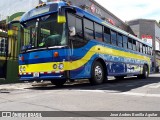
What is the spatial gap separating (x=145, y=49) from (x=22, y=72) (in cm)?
1159

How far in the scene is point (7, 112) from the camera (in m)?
5.34

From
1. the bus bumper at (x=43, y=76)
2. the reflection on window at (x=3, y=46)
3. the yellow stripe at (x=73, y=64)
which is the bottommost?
the bus bumper at (x=43, y=76)

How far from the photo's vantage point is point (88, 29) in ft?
35.5

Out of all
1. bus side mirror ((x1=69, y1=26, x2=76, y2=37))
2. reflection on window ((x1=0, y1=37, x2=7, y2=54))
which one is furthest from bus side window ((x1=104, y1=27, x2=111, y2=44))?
reflection on window ((x1=0, y1=37, x2=7, y2=54))

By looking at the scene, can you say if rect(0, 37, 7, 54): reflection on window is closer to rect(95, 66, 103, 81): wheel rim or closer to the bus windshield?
the bus windshield

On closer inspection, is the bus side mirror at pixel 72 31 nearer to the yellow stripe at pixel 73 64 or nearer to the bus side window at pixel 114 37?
the yellow stripe at pixel 73 64

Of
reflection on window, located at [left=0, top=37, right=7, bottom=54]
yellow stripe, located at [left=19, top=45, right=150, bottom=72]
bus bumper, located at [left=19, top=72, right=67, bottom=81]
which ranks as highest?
reflection on window, located at [left=0, top=37, right=7, bottom=54]

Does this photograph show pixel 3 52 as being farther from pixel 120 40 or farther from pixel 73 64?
pixel 73 64

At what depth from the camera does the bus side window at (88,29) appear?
1059 cm

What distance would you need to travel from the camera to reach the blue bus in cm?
925

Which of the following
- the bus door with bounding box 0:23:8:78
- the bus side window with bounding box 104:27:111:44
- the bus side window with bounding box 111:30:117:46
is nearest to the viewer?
the bus side window with bounding box 104:27:111:44

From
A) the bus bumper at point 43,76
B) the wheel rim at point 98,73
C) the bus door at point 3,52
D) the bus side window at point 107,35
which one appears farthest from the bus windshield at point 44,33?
the bus door at point 3,52

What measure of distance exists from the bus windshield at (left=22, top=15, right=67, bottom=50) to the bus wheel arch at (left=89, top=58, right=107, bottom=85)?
2.05m

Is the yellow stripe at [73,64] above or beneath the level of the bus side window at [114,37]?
beneath
